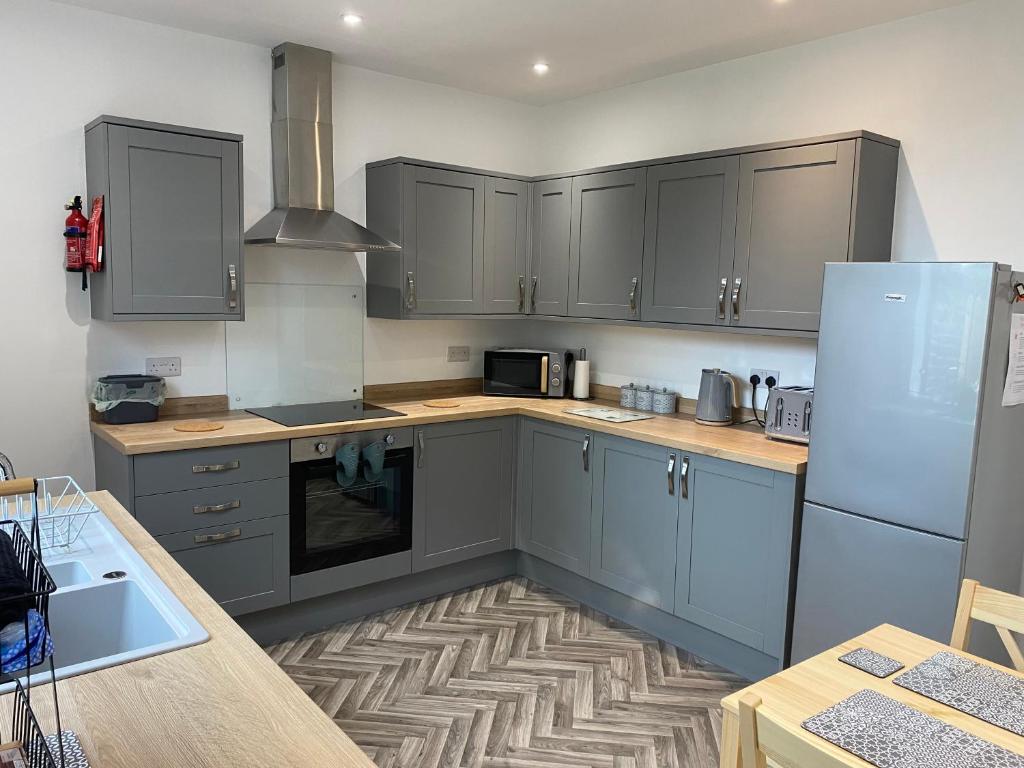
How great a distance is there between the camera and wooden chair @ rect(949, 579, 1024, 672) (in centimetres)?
171

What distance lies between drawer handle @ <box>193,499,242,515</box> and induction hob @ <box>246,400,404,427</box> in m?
0.39

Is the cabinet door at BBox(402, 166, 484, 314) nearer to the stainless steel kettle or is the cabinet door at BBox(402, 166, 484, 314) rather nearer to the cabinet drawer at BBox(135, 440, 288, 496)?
the cabinet drawer at BBox(135, 440, 288, 496)

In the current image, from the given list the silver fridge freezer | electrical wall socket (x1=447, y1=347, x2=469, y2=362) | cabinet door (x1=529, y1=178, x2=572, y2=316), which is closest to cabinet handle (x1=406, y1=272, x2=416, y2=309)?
electrical wall socket (x1=447, y1=347, x2=469, y2=362)

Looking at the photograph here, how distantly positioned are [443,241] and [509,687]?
220 cm

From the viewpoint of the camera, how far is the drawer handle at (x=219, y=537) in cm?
310

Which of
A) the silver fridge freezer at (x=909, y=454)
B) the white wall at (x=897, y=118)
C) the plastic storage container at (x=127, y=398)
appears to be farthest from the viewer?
the plastic storage container at (x=127, y=398)

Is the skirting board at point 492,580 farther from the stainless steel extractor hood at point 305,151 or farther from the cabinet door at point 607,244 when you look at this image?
the stainless steel extractor hood at point 305,151

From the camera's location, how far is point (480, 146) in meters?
4.50

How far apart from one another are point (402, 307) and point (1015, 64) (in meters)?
2.73

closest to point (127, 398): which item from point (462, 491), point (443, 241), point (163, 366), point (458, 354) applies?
point (163, 366)

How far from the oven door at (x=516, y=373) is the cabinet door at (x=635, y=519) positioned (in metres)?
0.80

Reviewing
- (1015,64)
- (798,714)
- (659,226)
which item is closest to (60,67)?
(659,226)

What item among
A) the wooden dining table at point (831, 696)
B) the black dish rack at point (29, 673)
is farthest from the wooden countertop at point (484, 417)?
the black dish rack at point (29, 673)

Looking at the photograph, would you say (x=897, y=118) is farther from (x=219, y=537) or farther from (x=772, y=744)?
(x=219, y=537)
